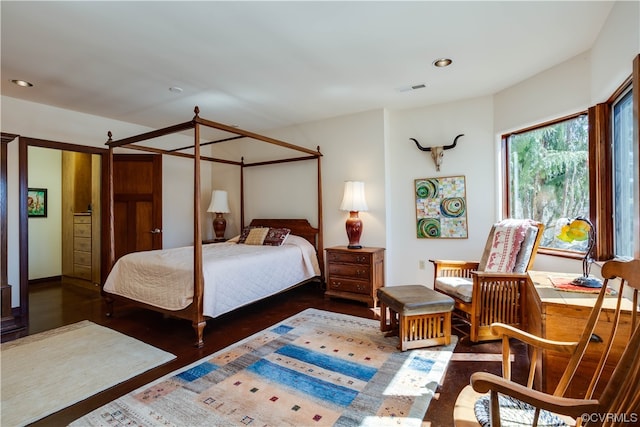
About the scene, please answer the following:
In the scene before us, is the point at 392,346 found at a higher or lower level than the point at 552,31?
lower

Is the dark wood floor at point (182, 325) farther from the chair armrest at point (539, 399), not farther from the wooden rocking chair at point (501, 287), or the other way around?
the chair armrest at point (539, 399)

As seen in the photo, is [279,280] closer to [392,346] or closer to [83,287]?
[392,346]

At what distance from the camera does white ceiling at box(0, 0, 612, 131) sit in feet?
6.79

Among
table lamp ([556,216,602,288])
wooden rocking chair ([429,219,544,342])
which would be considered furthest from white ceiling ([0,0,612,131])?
wooden rocking chair ([429,219,544,342])

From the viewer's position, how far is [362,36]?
2.38 metres

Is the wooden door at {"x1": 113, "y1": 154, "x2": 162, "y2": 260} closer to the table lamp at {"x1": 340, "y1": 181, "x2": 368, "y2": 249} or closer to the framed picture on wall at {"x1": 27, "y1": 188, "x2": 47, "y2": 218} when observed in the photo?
the framed picture on wall at {"x1": 27, "y1": 188, "x2": 47, "y2": 218}

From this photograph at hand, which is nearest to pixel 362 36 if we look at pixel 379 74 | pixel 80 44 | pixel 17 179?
pixel 379 74

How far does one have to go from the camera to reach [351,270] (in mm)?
3854

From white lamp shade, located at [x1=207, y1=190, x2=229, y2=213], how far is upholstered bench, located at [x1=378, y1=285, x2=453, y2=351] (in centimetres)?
351

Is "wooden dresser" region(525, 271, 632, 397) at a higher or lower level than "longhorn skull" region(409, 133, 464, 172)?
lower

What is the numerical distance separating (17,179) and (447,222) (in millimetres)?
5148

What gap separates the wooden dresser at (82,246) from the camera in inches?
194

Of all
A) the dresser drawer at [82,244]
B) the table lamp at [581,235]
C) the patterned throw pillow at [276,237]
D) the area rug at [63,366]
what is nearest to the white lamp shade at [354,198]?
the patterned throw pillow at [276,237]

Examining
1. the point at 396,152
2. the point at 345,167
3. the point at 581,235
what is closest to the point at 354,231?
the point at 345,167
